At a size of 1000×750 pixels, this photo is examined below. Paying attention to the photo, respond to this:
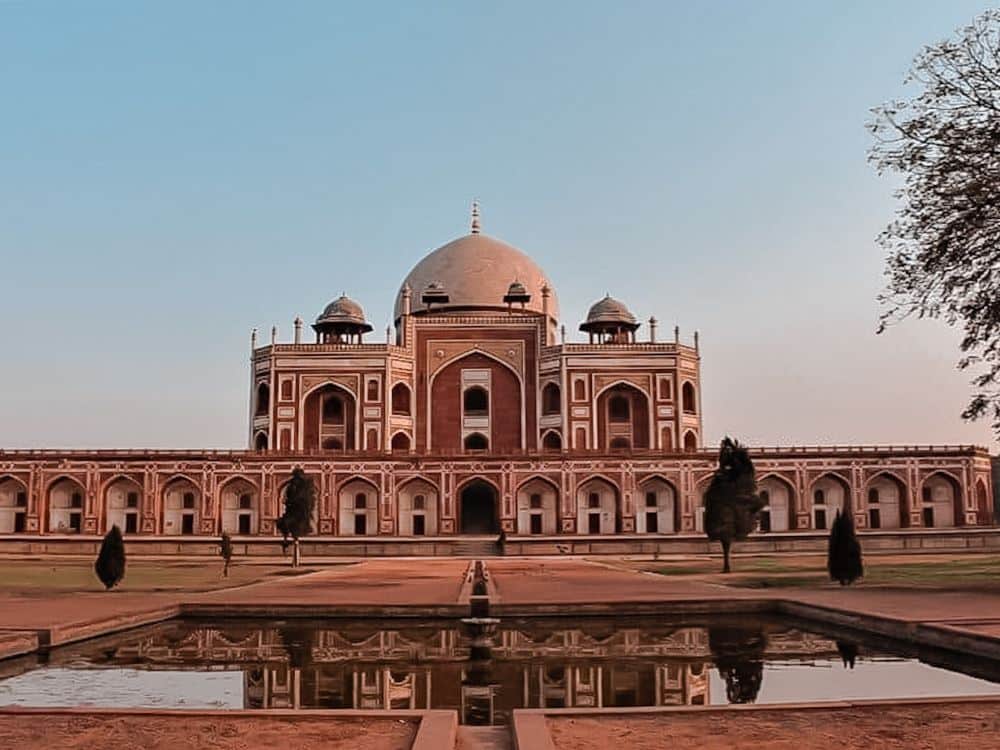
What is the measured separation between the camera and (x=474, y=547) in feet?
97.1

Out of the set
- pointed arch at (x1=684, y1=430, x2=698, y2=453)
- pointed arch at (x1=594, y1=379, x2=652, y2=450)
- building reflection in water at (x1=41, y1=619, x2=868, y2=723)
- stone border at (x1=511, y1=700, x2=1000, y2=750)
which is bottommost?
building reflection in water at (x1=41, y1=619, x2=868, y2=723)

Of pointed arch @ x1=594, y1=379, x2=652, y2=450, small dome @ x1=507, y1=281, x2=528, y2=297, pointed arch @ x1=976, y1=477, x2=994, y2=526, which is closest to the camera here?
pointed arch @ x1=976, y1=477, x2=994, y2=526

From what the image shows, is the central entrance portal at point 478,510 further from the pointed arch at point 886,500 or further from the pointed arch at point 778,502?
the pointed arch at point 886,500

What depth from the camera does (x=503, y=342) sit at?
130ft

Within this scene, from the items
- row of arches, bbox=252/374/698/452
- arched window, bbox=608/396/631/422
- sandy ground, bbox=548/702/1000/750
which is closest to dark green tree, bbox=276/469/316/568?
row of arches, bbox=252/374/698/452

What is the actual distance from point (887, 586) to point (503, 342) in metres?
25.8

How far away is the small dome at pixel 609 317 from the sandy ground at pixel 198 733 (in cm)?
3542

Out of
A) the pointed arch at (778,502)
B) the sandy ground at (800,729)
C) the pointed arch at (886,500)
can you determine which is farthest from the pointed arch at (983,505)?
the sandy ground at (800,729)

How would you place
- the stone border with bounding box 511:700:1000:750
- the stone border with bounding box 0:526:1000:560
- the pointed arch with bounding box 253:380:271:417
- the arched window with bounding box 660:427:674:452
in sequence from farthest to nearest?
the pointed arch with bounding box 253:380:271:417
the arched window with bounding box 660:427:674:452
the stone border with bounding box 0:526:1000:560
the stone border with bounding box 511:700:1000:750

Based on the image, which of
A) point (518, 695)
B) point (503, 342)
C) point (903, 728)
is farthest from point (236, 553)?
point (903, 728)

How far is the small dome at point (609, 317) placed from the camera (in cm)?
4031

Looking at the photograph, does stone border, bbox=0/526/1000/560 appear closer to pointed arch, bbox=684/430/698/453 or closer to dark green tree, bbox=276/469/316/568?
dark green tree, bbox=276/469/316/568

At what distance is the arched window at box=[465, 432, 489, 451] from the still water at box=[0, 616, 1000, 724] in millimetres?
28219

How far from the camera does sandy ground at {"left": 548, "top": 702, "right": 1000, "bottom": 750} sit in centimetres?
488
